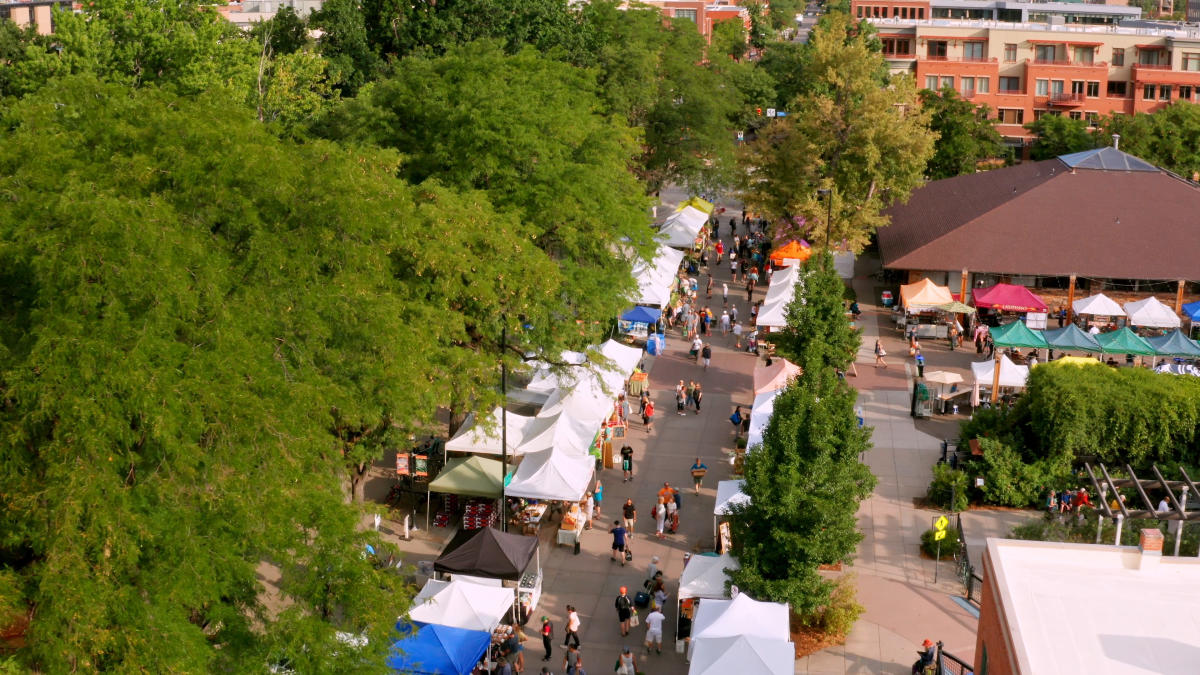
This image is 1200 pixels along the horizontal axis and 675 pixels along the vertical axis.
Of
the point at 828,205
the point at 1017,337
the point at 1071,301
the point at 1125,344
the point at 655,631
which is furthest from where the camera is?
the point at 828,205

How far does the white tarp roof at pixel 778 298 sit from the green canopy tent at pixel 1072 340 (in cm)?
867

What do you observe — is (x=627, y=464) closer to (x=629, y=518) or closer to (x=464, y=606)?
(x=629, y=518)

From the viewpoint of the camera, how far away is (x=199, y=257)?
20203 mm

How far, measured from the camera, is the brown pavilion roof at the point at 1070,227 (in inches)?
1927

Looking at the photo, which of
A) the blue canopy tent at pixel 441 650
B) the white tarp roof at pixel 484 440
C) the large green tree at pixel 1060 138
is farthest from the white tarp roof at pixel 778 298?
the large green tree at pixel 1060 138

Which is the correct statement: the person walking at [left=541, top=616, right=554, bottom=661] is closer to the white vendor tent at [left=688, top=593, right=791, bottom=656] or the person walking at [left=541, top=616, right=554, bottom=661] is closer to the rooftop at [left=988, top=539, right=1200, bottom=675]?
the white vendor tent at [left=688, top=593, right=791, bottom=656]

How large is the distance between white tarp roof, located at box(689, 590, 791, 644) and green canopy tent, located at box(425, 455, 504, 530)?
7.46 m

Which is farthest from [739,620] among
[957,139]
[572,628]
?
[957,139]

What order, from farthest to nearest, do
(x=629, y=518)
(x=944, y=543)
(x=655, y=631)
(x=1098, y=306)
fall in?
(x=1098, y=306), (x=629, y=518), (x=944, y=543), (x=655, y=631)

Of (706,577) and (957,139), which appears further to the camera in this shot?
(957,139)

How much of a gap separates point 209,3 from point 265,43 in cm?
272

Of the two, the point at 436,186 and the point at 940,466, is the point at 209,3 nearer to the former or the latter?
the point at 436,186

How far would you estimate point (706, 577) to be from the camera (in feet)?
86.8

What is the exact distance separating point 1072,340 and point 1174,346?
3288mm
